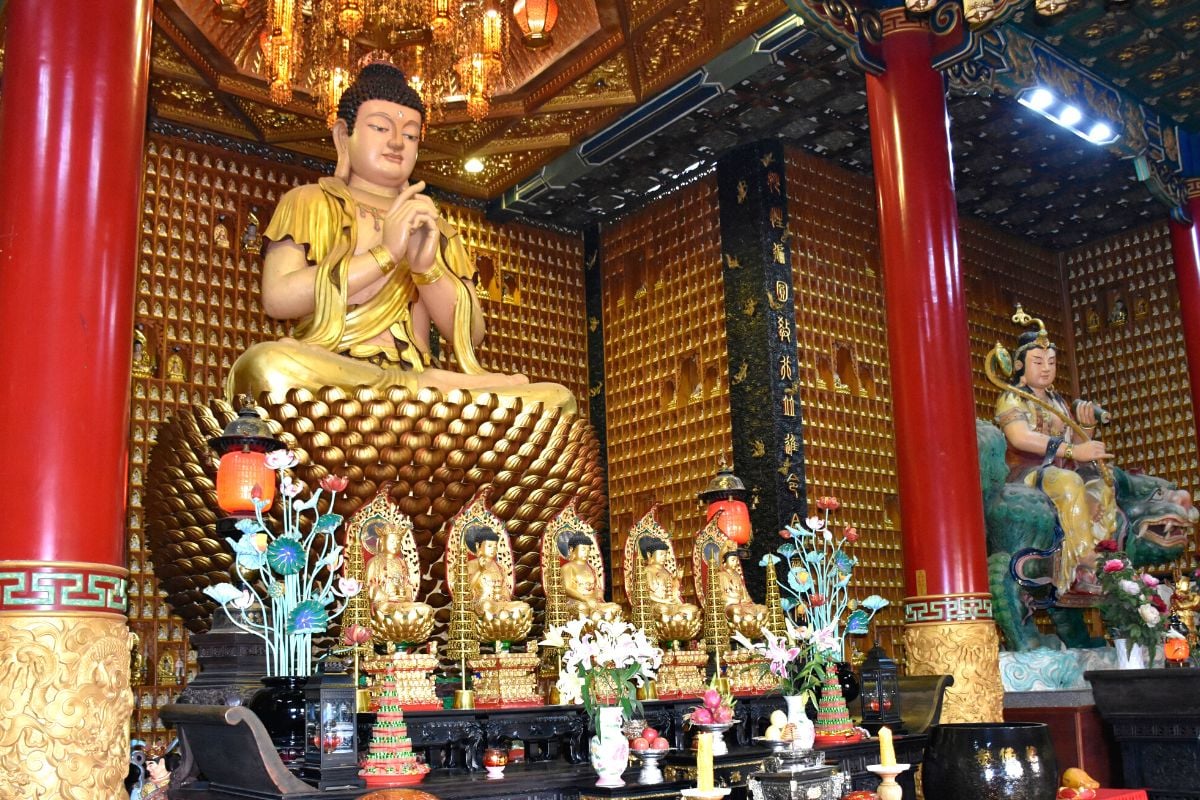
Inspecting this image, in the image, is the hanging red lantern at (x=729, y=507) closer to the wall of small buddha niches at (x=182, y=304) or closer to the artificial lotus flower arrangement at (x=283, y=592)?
the artificial lotus flower arrangement at (x=283, y=592)

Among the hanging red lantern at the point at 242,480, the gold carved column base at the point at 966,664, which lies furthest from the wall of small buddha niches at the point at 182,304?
the gold carved column base at the point at 966,664

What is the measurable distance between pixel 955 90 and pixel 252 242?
515 cm

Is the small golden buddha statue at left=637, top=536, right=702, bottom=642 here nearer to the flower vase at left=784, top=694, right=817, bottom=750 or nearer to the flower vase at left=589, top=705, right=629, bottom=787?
the flower vase at left=784, top=694, right=817, bottom=750

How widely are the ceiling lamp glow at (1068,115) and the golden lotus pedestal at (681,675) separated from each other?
15.7 feet

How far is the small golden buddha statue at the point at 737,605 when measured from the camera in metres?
6.27

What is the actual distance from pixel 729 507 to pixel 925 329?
151 cm

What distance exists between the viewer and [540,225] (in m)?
10.9

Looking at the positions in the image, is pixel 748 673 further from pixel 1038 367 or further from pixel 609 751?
pixel 1038 367

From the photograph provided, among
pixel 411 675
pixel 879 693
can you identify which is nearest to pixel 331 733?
pixel 411 675

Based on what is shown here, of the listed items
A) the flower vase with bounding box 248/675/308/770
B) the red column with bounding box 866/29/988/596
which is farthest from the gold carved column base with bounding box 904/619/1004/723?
the flower vase with bounding box 248/675/308/770

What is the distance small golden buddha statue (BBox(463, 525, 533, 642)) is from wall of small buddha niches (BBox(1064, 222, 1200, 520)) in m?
7.58

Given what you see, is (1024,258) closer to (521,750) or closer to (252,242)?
(252,242)

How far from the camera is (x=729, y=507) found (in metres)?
6.97

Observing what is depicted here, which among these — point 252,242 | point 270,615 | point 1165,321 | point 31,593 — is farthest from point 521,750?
point 1165,321
